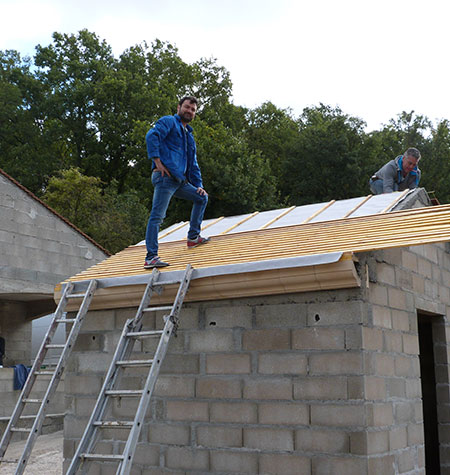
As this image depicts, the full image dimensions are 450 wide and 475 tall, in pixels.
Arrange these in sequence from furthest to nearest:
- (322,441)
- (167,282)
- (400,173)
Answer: (400,173)
(167,282)
(322,441)

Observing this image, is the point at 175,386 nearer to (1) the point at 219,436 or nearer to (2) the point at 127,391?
(1) the point at 219,436

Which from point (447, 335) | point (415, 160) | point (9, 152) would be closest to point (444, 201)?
point (9, 152)

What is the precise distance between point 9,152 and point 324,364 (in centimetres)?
3309

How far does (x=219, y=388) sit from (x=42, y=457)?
6.96 m

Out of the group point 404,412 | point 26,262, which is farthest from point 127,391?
point 26,262

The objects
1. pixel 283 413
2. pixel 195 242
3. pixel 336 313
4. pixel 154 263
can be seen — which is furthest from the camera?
pixel 195 242

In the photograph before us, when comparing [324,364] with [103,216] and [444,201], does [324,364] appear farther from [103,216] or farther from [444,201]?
[444,201]

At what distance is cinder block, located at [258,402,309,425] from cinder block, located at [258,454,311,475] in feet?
1.05

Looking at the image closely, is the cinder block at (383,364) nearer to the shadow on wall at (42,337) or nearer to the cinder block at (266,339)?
the cinder block at (266,339)

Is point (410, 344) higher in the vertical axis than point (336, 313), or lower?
lower

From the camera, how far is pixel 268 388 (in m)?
6.58

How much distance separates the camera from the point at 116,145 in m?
37.5

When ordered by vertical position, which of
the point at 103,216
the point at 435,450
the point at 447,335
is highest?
the point at 103,216

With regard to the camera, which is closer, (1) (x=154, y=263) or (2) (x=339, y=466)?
(2) (x=339, y=466)
